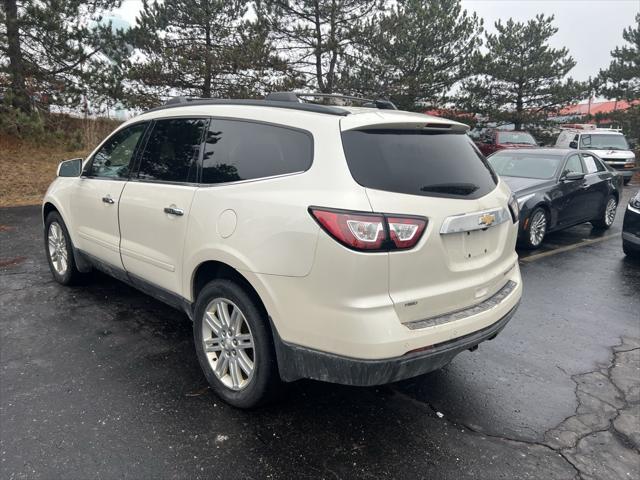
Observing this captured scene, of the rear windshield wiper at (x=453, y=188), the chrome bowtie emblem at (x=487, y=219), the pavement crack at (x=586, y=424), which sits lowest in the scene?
the pavement crack at (x=586, y=424)

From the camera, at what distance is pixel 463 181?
280cm

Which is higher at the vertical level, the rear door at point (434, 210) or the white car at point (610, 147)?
the white car at point (610, 147)

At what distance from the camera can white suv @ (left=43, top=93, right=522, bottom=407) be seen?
2.30 m

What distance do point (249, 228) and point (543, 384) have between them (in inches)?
92.8

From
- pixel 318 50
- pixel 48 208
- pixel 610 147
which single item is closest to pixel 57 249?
pixel 48 208

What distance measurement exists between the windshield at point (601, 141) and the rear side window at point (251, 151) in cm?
1811

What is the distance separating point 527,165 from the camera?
838 cm

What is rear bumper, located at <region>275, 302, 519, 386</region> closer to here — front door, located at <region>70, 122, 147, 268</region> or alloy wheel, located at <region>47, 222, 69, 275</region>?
front door, located at <region>70, 122, 147, 268</region>

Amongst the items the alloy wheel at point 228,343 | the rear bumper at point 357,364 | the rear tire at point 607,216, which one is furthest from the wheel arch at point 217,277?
the rear tire at point 607,216

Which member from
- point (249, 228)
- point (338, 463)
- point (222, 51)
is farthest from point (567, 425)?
point (222, 51)

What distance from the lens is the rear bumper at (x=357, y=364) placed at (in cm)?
232

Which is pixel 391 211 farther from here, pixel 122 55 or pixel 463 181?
pixel 122 55

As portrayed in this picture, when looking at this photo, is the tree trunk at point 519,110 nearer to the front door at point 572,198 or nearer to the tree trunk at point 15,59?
the front door at point 572,198

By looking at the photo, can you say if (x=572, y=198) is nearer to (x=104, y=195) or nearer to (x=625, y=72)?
(x=104, y=195)
